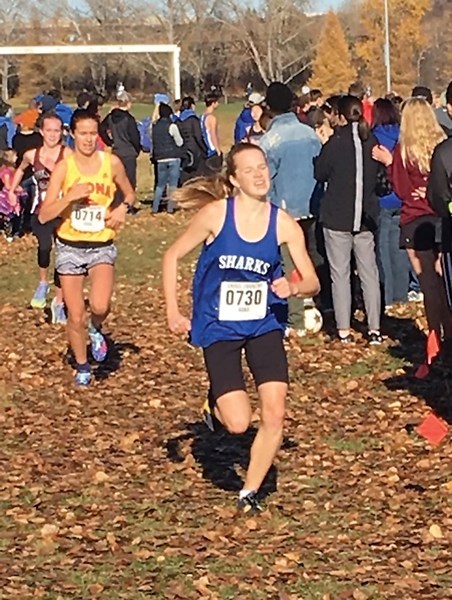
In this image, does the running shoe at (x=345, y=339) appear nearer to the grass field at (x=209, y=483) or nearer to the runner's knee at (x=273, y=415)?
the grass field at (x=209, y=483)

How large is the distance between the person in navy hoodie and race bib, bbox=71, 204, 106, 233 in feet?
9.69

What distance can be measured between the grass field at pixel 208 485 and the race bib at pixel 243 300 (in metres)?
1.06

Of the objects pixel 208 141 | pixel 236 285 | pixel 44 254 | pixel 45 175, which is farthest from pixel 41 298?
pixel 208 141

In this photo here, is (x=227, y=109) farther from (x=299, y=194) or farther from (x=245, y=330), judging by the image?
(x=245, y=330)

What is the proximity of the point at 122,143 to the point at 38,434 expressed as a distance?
47.1ft

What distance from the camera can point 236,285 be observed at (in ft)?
21.6

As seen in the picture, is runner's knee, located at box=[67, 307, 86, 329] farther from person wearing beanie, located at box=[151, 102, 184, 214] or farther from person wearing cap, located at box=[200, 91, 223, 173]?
person wearing cap, located at box=[200, 91, 223, 173]

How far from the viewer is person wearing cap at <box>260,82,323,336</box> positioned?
36.8 ft

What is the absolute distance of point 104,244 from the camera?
32.0ft

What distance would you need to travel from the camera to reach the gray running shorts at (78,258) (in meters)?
9.73

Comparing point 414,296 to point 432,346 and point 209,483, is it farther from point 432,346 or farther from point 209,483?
point 209,483

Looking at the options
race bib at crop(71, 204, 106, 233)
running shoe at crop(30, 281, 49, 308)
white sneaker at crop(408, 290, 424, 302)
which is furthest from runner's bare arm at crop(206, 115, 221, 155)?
race bib at crop(71, 204, 106, 233)

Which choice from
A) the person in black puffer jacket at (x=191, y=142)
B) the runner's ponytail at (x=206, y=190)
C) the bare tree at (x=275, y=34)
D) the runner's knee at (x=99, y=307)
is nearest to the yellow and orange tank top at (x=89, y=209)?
the runner's knee at (x=99, y=307)

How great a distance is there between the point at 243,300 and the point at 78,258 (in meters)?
3.38
